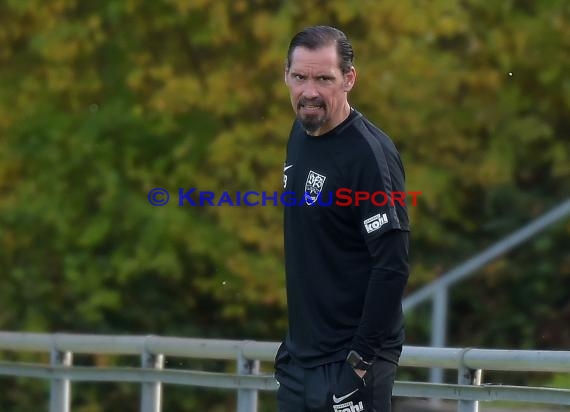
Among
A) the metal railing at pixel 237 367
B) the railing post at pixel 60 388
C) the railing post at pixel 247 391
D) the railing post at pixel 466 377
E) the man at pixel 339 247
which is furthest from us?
the railing post at pixel 60 388

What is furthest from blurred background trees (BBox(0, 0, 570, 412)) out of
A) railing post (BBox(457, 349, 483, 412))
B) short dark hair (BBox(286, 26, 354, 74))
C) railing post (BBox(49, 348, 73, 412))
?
short dark hair (BBox(286, 26, 354, 74))

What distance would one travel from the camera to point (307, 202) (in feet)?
15.5

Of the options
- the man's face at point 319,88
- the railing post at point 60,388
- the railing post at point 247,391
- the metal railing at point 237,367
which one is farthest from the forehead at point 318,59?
the railing post at point 60,388

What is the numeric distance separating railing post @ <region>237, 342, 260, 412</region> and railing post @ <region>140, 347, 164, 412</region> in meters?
0.65

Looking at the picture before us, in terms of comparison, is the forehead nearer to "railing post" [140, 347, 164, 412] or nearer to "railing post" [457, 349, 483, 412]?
"railing post" [457, 349, 483, 412]

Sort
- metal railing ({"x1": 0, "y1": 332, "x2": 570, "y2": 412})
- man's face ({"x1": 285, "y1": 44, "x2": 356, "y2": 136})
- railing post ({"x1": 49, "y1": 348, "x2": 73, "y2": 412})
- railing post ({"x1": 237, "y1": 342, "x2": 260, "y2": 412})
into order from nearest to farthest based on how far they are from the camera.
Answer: man's face ({"x1": 285, "y1": 44, "x2": 356, "y2": 136}) → metal railing ({"x1": 0, "y1": 332, "x2": 570, "y2": 412}) → railing post ({"x1": 237, "y1": 342, "x2": 260, "y2": 412}) → railing post ({"x1": 49, "y1": 348, "x2": 73, "y2": 412})

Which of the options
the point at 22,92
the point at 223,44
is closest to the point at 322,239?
the point at 223,44

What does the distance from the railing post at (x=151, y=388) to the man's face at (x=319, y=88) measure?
2.70m

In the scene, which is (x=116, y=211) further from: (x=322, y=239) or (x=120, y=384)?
(x=322, y=239)

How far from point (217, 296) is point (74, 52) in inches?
116

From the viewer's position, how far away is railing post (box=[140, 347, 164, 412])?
7.11 metres

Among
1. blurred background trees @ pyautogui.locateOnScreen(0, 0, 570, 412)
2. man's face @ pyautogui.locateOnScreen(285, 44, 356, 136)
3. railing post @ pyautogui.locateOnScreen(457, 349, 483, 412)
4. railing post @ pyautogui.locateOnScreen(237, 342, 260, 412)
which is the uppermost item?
blurred background trees @ pyautogui.locateOnScreen(0, 0, 570, 412)

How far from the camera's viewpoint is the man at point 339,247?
179 inches

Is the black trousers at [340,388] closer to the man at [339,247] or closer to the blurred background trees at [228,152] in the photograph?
the man at [339,247]
